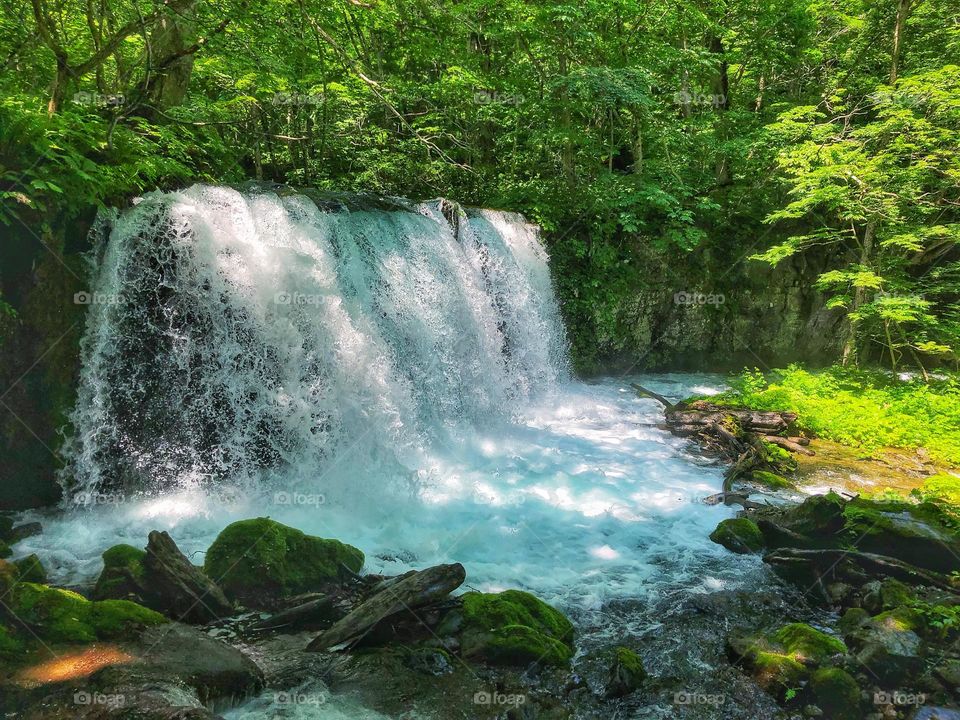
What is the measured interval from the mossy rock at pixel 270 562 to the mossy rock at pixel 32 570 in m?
1.27

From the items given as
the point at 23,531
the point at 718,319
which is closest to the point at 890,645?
the point at 23,531

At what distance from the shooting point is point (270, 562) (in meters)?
4.88

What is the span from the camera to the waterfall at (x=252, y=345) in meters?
6.45

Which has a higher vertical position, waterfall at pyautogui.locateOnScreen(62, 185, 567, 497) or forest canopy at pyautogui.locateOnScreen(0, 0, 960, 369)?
forest canopy at pyautogui.locateOnScreen(0, 0, 960, 369)

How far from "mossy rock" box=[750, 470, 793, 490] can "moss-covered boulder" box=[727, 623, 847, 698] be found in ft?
10.4

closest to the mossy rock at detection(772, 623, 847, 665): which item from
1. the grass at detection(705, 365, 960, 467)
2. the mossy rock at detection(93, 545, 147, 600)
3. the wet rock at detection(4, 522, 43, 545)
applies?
the mossy rock at detection(93, 545, 147, 600)

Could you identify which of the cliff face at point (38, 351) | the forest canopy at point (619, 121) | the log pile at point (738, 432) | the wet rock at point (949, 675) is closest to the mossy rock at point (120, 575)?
the cliff face at point (38, 351)

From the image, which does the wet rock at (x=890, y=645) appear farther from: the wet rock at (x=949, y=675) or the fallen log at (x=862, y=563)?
the fallen log at (x=862, y=563)

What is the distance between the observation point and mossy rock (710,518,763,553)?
5.86 metres

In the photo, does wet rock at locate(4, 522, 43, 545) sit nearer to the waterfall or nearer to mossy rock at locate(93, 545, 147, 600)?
the waterfall

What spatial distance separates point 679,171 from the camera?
46.2ft

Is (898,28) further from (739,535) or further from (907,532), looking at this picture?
(739,535)

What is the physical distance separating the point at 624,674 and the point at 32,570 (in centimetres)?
479

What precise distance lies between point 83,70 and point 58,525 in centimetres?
481
